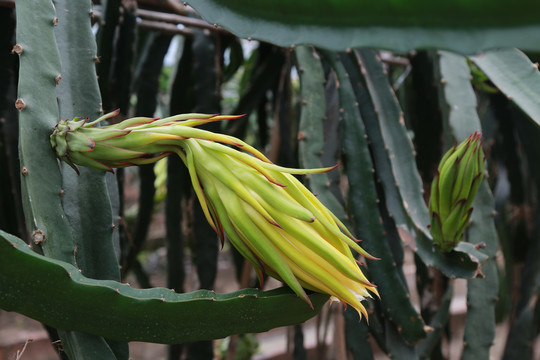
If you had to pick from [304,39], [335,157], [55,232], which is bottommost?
[335,157]

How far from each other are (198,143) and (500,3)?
239 millimetres

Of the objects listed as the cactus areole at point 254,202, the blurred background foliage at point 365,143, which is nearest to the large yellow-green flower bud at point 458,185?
the blurred background foliage at point 365,143

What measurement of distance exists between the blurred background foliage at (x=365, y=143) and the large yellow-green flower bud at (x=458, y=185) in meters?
0.05

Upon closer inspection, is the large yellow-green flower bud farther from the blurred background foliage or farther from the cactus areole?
the cactus areole

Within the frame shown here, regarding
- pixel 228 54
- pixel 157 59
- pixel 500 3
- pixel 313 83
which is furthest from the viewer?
pixel 228 54

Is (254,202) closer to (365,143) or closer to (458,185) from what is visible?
(458,185)

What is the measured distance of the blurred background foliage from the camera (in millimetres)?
650

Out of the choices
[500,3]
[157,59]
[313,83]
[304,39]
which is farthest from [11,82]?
[500,3]

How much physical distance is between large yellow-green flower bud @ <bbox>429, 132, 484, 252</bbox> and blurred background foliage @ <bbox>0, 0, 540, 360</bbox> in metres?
0.05

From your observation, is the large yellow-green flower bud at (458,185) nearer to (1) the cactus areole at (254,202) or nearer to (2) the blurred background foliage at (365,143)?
(2) the blurred background foliage at (365,143)

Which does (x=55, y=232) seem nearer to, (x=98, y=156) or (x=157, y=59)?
(x=98, y=156)

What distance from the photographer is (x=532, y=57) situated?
767 millimetres

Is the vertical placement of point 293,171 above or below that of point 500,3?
below

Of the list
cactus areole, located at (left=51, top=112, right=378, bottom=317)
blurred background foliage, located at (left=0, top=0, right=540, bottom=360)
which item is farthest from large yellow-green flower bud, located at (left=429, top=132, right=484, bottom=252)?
cactus areole, located at (left=51, top=112, right=378, bottom=317)
